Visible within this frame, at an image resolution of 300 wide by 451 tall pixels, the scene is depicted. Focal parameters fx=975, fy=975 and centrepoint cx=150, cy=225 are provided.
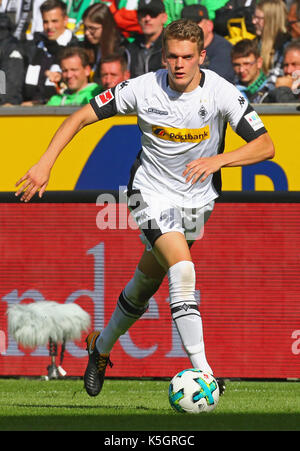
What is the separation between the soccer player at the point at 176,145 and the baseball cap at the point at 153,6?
450cm

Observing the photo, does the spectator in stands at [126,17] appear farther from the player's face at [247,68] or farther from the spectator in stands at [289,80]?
the spectator in stands at [289,80]

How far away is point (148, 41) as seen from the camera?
11.1 metres

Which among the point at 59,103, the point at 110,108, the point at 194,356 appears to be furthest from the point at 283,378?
the point at 59,103

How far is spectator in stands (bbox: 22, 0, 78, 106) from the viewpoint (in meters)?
11.1

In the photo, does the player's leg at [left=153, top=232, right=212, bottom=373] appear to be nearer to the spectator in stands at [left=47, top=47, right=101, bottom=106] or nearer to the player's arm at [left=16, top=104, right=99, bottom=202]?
the player's arm at [left=16, top=104, right=99, bottom=202]

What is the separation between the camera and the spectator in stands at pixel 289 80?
33.2ft

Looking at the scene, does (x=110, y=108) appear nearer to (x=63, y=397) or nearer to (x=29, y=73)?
(x=63, y=397)

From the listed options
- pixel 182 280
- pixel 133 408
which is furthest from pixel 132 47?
pixel 133 408

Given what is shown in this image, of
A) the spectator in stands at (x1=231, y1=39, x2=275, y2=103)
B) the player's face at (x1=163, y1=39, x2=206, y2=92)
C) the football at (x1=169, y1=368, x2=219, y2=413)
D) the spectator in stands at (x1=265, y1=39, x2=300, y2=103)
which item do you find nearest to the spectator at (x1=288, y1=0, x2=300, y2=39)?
the spectator in stands at (x1=265, y1=39, x2=300, y2=103)

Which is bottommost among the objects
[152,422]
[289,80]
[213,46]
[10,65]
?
[152,422]

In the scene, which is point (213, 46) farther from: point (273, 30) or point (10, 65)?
point (10, 65)

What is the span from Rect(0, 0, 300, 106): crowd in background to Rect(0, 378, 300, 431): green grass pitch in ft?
11.7

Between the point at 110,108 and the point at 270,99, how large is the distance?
156 inches

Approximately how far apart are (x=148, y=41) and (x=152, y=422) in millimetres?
6426
